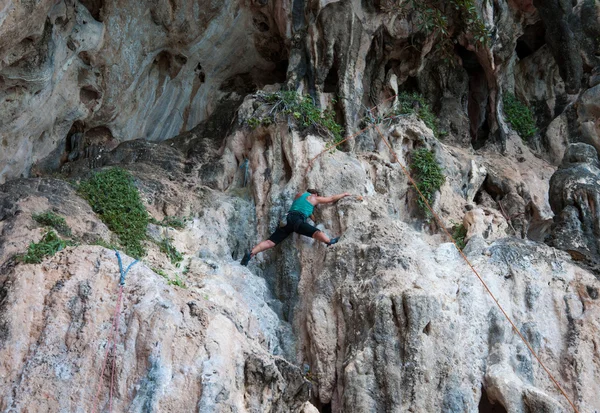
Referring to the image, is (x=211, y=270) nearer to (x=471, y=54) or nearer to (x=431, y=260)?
(x=431, y=260)

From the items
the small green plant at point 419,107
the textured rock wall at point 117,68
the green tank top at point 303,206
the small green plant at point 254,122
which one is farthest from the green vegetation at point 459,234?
the textured rock wall at point 117,68

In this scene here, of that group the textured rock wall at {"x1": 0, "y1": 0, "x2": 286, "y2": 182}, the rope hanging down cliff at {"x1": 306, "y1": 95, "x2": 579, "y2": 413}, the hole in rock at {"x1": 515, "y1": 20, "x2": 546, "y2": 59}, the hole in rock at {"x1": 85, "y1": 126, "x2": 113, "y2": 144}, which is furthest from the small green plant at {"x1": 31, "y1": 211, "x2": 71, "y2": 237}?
the hole in rock at {"x1": 515, "y1": 20, "x2": 546, "y2": 59}

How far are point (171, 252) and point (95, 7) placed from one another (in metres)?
5.07

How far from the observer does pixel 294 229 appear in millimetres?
10305

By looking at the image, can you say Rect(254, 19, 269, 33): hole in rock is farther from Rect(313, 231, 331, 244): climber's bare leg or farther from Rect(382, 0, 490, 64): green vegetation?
Rect(313, 231, 331, 244): climber's bare leg

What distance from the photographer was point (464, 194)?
1312 cm

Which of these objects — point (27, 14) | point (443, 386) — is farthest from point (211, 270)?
point (27, 14)

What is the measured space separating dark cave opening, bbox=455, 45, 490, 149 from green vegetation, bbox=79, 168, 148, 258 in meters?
7.96

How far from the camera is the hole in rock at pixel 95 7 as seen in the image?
1241 cm

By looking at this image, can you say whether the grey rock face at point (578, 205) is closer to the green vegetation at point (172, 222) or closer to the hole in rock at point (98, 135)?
the green vegetation at point (172, 222)

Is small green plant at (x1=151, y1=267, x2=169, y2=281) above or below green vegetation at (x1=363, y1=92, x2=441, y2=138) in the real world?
below

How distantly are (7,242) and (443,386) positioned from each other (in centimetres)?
546

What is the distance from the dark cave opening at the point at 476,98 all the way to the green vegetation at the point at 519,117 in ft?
1.52

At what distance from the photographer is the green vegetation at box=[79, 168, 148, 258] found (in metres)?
9.90
